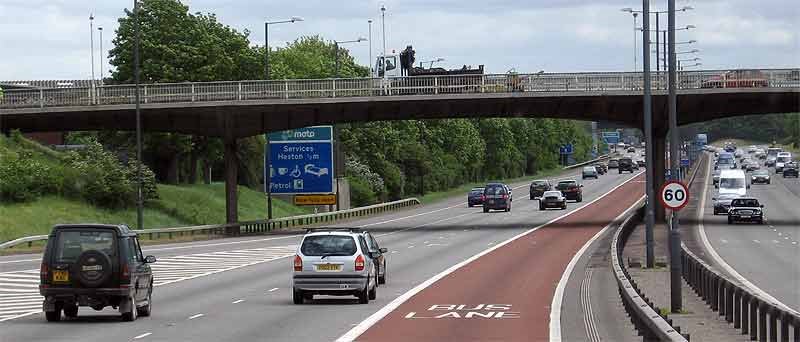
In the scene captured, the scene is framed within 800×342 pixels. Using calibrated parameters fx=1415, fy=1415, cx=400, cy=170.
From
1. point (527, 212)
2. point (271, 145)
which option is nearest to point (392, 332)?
point (271, 145)

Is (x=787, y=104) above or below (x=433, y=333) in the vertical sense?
above

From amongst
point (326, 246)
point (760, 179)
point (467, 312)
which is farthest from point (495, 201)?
point (467, 312)

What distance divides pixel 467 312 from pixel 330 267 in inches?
130

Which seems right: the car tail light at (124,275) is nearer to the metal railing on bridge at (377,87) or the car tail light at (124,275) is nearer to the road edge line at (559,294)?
the road edge line at (559,294)

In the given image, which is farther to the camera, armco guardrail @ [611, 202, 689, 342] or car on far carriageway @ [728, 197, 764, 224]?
car on far carriageway @ [728, 197, 764, 224]

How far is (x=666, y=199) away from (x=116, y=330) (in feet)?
36.7

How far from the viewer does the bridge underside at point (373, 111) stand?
220ft

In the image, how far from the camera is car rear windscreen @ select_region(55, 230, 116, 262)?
24578mm

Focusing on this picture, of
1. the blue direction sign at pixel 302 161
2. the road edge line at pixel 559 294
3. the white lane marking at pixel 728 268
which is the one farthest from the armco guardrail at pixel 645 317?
the blue direction sign at pixel 302 161

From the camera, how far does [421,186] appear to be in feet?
435

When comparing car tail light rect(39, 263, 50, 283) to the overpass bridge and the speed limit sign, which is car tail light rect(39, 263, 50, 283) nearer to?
the speed limit sign

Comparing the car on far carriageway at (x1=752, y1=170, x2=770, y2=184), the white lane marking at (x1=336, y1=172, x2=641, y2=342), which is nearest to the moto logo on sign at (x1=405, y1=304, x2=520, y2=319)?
the white lane marking at (x1=336, y1=172, x2=641, y2=342)

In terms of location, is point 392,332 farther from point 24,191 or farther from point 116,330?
point 24,191

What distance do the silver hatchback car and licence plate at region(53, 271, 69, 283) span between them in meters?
5.90
